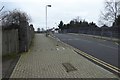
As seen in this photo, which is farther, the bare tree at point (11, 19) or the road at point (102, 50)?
the bare tree at point (11, 19)

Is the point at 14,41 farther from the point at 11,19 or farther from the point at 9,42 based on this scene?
the point at 11,19

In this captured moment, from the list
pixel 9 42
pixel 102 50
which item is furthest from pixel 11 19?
pixel 9 42

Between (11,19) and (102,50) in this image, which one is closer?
(102,50)

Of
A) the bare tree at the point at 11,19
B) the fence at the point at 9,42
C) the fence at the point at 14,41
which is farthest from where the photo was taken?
the bare tree at the point at 11,19

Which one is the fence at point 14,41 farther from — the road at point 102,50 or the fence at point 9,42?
the road at point 102,50

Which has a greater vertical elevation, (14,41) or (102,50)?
(14,41)

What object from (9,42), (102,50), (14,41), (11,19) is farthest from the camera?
(11,19)

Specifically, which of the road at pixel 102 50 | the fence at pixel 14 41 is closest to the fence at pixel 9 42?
the fence at pixel 14 41

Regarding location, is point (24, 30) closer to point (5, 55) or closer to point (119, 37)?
point (5, 55)

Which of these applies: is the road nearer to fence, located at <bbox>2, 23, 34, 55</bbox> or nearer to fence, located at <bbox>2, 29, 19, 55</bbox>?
fence, located at <bbox>2, 23, 34, 55</bbox>

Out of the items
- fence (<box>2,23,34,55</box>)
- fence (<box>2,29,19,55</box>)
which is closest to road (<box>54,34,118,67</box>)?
fence (<box>2,23,34,55</box>)

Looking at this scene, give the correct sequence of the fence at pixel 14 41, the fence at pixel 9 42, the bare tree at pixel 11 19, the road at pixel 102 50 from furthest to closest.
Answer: the bare tree at pixel 11 19
the road at pixel 102 50
the fence at pixel 14 41
the fence at pixel 9 42

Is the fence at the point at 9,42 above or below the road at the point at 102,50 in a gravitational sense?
above

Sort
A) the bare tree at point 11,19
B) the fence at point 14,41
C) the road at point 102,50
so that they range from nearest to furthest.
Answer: the fence at point 14,41 < the road at point 102,50 < the bare tree at point 11,19
